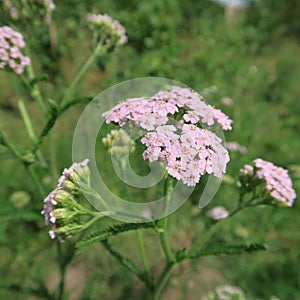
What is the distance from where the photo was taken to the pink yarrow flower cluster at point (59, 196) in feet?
3.57

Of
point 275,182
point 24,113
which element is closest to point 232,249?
point 275,182

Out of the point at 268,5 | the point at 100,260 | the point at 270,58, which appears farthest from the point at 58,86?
the point at 268,5

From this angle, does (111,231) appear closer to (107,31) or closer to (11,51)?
(11,51)

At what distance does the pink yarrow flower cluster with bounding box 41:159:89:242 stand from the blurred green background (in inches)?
11.1

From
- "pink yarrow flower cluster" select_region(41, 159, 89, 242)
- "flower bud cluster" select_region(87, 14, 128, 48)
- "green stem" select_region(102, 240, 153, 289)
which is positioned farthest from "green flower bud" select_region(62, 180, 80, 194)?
"flower bud cluster" select_region(87, 14, 128, 48)

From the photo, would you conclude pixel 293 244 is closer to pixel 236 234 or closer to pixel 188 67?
pixel 236 234

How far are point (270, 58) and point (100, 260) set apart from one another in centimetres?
562

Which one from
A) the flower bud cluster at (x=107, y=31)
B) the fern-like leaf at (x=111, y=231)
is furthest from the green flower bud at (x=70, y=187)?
the flower bud cluster at (x=107, y=31)

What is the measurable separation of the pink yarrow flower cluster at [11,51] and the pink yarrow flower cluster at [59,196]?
563mm

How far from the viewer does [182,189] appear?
5.52ft

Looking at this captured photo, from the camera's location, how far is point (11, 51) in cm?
146

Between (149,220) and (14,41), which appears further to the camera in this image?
(14,41)

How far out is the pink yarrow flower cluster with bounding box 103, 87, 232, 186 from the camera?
3.31 ft

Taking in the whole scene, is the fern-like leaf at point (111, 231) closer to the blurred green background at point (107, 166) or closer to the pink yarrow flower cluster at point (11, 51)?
the blurred green background at point (107, 166)
